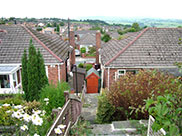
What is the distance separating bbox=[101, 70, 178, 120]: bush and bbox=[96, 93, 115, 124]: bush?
0.29 meters

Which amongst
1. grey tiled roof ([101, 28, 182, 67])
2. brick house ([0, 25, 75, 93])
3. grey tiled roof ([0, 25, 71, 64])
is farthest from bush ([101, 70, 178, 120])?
grey tiled roof ([0, 25, 71, 64])

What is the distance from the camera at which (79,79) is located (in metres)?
17.8

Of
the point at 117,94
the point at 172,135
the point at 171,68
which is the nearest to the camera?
the point at 172,135

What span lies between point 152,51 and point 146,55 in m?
0.78

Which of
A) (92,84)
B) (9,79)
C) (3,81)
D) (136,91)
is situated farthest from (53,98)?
(92,84)

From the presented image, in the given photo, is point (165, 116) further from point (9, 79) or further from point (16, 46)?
point (16, 46)

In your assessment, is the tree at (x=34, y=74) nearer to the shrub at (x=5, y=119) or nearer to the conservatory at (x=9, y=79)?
the conservatory at (x=9, y=79)

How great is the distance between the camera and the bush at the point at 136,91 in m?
6.65

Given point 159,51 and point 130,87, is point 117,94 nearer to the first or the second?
point 130,87

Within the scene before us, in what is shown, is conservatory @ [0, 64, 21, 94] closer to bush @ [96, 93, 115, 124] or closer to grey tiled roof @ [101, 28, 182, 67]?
grey tiled roof @ [101, 28, 182, 67]

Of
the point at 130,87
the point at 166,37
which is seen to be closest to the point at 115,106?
the point at 130,87

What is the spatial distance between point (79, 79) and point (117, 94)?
10.7 m

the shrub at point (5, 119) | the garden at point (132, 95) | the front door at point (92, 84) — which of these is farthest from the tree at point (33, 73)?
the front door at point (92, 84)

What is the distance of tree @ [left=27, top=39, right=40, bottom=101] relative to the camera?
976 cm
